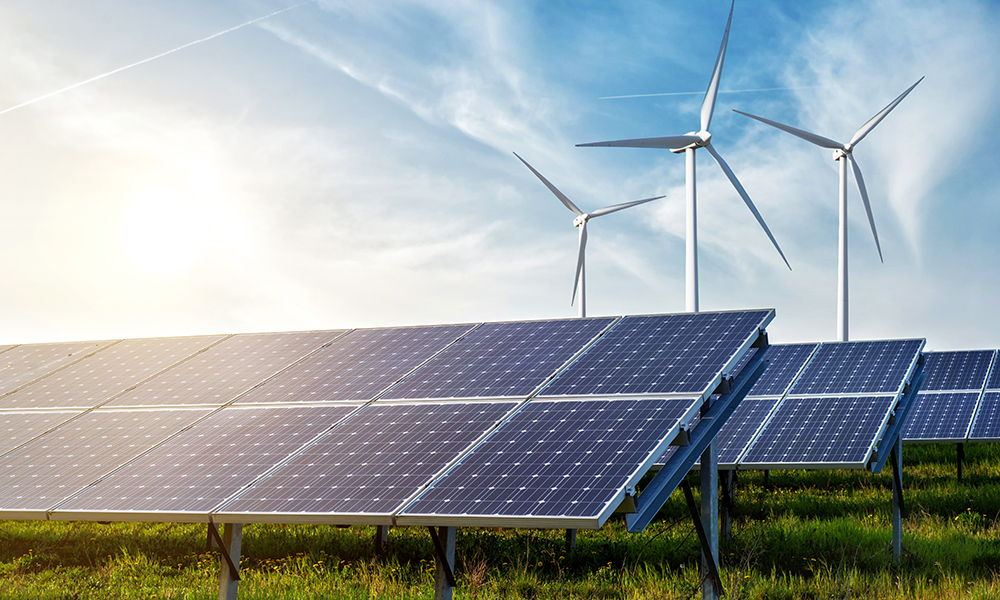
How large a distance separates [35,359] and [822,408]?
19082 mm

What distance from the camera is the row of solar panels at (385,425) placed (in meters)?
9.58

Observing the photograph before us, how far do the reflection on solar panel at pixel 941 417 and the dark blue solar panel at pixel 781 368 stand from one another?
15.4 ft

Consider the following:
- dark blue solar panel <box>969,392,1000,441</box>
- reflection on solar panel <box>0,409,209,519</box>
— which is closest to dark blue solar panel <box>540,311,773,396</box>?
reflection on solar panel <box>0,409,209,519</box>

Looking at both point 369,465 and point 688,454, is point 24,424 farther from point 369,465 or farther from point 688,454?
point 688,454

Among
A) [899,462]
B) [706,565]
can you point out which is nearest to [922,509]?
[899,462]

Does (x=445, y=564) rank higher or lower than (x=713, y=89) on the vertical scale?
lower

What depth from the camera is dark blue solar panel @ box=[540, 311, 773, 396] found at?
11508mm

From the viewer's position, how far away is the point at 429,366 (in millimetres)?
13961

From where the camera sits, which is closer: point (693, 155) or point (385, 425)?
point (385, 425)

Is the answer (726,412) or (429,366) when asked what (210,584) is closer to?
(429,366)

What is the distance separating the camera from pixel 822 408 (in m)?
20.5

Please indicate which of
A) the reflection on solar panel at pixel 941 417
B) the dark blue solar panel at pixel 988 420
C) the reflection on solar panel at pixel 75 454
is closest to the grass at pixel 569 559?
the dark blue solar panel at pixel 988 420

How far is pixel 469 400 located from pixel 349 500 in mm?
2906

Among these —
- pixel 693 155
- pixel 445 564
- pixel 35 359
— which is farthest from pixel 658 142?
pixel 445 564
